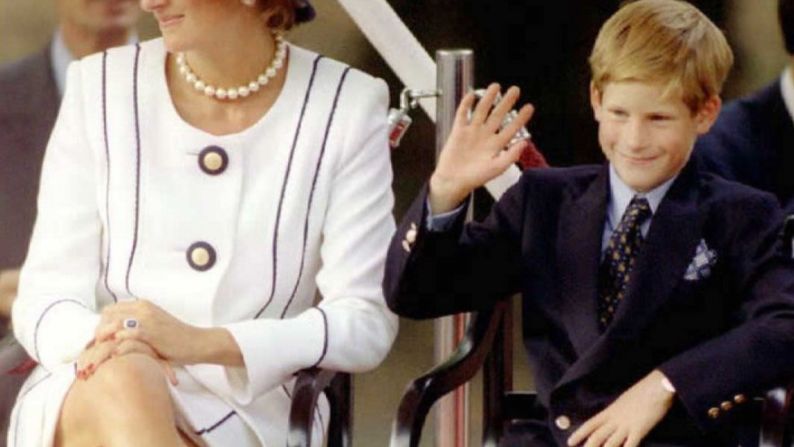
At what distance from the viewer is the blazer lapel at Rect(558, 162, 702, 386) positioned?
3789 mm

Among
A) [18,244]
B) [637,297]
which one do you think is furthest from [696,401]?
[18,244]

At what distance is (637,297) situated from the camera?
3.79 meters

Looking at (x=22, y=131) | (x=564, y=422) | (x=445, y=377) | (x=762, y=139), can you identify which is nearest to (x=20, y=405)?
(x=445, y=377)

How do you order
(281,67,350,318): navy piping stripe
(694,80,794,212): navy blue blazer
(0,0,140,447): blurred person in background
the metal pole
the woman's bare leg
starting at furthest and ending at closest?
1. (0,0,140,447): blurred person in background
2. (694,80,794,212): navy blue blazer
3. the metal pole
4. (281,67,350,318): navy piping stripe
5. the woman's bare leg

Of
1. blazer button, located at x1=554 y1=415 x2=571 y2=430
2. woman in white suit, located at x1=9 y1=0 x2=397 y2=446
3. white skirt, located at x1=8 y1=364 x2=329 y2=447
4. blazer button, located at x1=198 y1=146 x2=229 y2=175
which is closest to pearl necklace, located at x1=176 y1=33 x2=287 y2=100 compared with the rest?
woman in white suit, located at x1=9 y1=0 x2=397 y2=446

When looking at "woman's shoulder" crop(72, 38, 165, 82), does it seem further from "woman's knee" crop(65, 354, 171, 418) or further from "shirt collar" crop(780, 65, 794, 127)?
"shirt collar" crop(780, 65, 794, 127)

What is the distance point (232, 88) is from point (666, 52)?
0.86 metres

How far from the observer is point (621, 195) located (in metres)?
3.88

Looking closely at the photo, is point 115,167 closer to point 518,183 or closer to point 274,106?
point 274,106

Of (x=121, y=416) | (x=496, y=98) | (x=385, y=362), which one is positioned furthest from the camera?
(x=385, y=362)

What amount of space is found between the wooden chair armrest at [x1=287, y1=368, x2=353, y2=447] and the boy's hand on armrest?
1.55ft

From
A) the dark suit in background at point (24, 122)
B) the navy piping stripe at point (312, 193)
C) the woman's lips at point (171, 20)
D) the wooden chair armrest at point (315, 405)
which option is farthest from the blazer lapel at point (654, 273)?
the dark suit in background at point (24, 122)

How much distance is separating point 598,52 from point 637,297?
17.6 inches

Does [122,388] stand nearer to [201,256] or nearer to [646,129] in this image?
[201,256]
